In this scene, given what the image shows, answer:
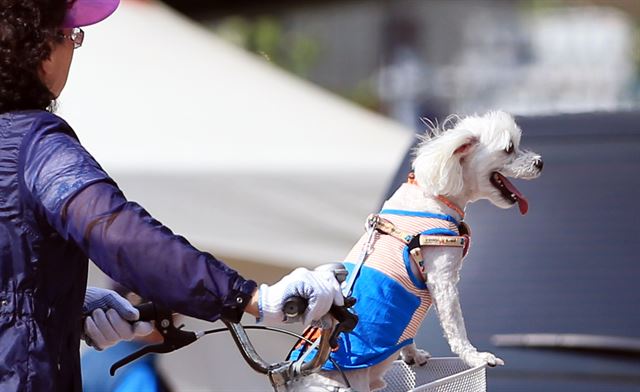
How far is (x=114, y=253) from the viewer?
1.73 metres

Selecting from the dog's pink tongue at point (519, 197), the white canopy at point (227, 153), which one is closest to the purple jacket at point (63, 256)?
the dog's pink tongue at point (519, 197)

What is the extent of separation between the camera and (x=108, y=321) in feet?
6.86

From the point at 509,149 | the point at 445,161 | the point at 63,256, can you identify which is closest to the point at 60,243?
the point at 63,256

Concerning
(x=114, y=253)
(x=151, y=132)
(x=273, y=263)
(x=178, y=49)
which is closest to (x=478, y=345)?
(x=114, y=253)

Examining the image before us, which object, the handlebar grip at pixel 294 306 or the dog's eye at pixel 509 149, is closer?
the handlebar grip at pixel 294 306

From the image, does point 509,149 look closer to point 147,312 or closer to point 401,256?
point 401,256

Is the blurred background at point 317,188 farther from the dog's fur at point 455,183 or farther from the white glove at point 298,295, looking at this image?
the white glove at point 298,295

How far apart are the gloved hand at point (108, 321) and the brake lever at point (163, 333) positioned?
0.8 inches

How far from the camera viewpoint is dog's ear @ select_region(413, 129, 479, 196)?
2037mm

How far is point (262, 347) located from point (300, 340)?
2.42 meters

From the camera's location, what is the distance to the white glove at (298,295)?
175 centimetres

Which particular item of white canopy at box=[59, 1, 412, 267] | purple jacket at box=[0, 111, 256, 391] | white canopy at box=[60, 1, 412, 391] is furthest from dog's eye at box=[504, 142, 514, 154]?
white canopy at box=[59, 1, 412, 267]

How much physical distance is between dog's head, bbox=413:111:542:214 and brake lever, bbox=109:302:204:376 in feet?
1.68

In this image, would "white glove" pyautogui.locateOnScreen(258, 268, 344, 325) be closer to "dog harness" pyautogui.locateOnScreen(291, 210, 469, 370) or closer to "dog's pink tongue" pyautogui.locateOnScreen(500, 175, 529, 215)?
"dog harness" pyautogui.locateOnScreen(291, 210, 469, 370)
